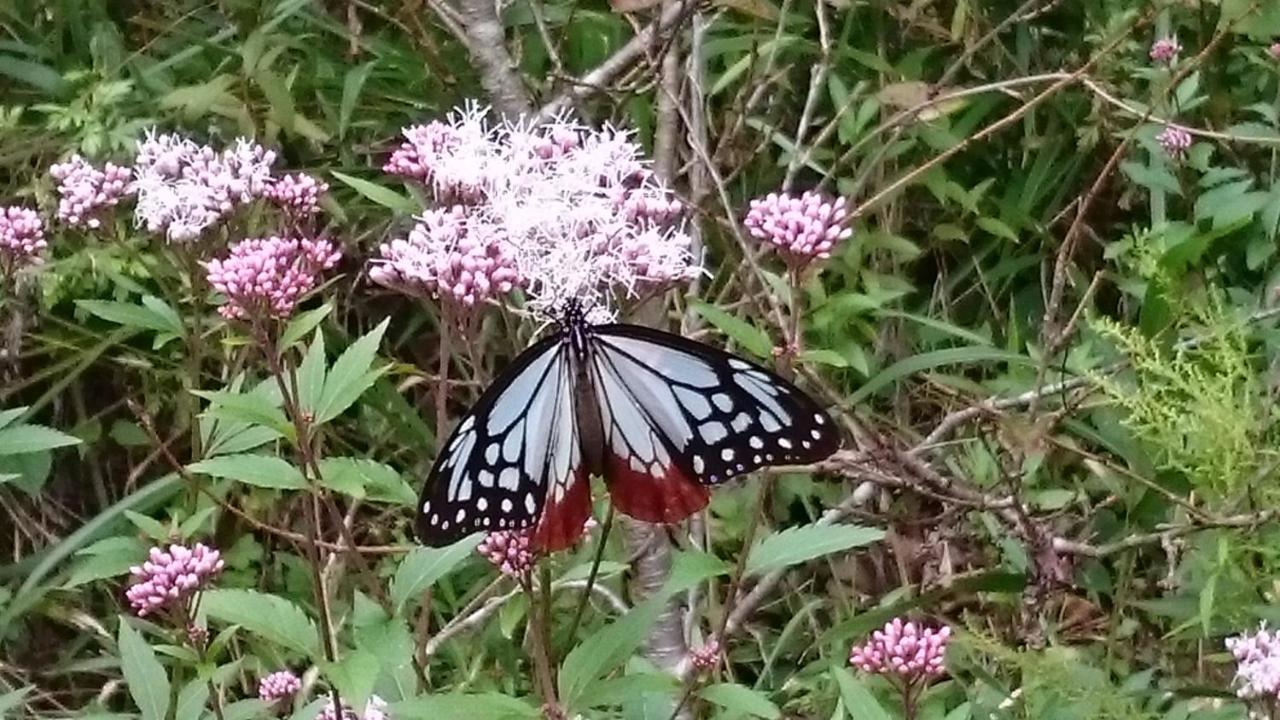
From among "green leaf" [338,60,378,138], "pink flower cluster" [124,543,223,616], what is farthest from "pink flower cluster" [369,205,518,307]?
"green leaf" [338,60,378,138]

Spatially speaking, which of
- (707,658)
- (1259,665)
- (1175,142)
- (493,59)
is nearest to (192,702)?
(707,658)

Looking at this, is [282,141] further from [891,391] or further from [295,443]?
[295,443]

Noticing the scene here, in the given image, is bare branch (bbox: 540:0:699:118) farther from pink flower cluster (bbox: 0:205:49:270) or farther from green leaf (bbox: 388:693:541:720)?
green leaf (bbox: 388:693:541:720)

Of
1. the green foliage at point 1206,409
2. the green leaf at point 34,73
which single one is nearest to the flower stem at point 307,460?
the green foliage at point 1206,409

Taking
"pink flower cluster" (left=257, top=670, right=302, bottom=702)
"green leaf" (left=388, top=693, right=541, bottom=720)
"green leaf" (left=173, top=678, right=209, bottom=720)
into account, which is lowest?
"pink flower cluster" (left=257, top=670, right=302, bottom=702)

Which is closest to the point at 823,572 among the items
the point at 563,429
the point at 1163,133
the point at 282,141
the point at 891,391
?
the point at 891,391

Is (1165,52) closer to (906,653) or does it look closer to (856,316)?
(856,316)
